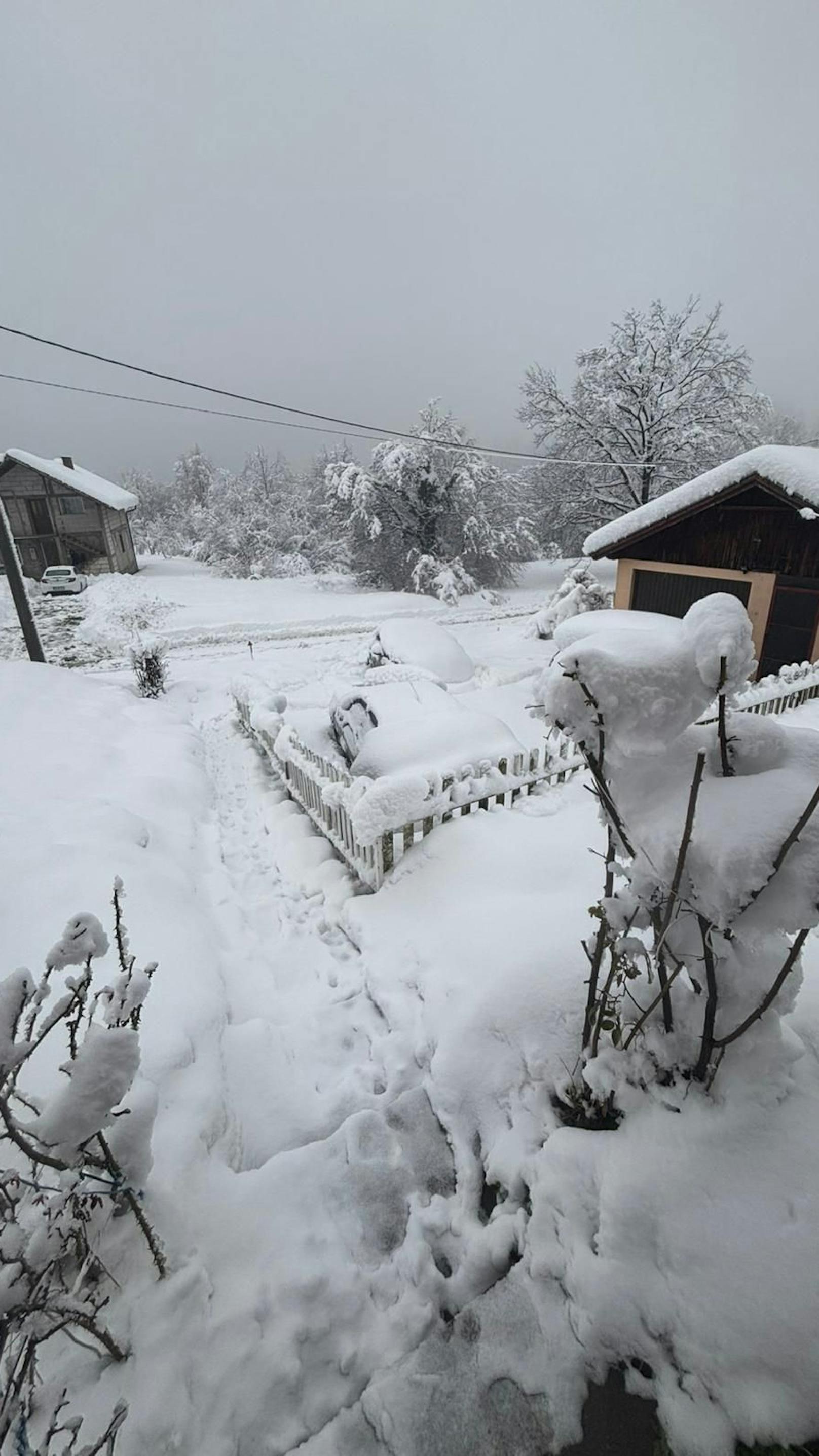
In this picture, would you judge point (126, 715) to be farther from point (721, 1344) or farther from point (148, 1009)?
point (721, 1344)

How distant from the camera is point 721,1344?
1.63m

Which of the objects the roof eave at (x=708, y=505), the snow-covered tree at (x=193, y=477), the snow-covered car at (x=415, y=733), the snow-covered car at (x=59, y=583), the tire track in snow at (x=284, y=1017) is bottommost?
the tire track in snow at (x=284, y=1017)

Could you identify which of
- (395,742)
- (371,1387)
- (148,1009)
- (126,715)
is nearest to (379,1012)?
(148,1009)

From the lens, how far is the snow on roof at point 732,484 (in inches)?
359

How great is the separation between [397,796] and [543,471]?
28676 millimetres

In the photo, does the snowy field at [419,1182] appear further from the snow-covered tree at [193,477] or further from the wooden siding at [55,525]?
the snow-covered tree at [193,477]

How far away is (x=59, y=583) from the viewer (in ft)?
87.6

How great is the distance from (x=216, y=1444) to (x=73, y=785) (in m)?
5.70

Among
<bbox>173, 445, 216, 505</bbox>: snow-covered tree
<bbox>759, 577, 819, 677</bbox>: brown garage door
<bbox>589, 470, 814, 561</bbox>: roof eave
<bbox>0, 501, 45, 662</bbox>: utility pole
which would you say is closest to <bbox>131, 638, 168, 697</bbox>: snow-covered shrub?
<bbox>0, 501, 45, 662</bbox>: utility pole

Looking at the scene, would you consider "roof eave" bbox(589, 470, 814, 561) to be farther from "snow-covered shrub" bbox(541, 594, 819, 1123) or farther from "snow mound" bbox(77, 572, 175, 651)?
"snow mound" bbox(77, 572, 175, 651)

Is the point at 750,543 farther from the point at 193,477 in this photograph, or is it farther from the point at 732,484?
the point at 193,477

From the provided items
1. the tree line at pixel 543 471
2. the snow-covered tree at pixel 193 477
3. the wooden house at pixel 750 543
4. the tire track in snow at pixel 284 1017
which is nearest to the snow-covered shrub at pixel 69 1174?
the tire track in snow at pixel 284 1017

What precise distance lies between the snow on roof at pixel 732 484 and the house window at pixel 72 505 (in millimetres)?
29278

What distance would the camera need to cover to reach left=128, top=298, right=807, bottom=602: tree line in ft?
74.8
